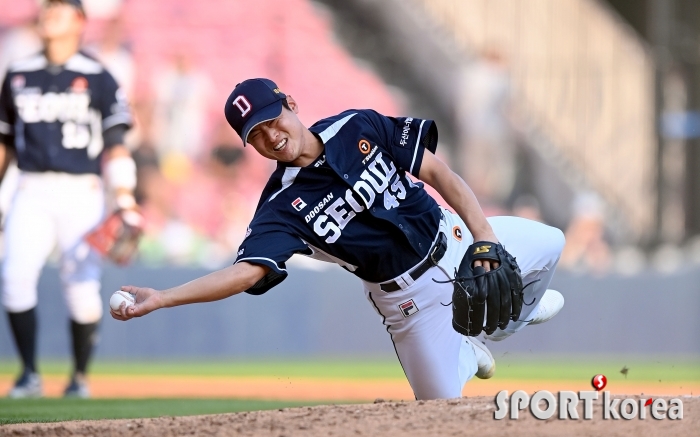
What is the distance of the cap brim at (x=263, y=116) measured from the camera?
→ 461cm

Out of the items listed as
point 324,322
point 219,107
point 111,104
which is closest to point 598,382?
point 111,104

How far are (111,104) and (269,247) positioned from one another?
470cm

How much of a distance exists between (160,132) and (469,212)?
8.17 m

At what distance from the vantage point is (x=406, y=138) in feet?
16.9

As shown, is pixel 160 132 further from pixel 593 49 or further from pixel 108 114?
pixel 593 49

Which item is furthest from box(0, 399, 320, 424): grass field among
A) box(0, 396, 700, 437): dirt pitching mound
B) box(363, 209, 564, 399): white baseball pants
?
box(363, 209, 564, 399): white baseball pants

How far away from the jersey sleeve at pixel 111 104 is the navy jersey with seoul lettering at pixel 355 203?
13.7 ft

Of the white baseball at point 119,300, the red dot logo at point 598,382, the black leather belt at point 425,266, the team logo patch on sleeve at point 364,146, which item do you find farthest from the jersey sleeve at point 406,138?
the white baseball at point 119,300

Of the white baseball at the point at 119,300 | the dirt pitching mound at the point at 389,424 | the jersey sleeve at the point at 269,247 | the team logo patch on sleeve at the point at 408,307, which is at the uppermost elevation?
the jersey sleeve at the point at 269,247

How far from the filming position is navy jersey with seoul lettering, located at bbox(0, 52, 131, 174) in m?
8.67

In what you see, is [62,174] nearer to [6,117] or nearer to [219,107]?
[6,117]

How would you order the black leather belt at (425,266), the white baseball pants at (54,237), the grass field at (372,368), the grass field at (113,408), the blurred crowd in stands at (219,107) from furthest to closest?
the blurred crowd in stands at (219,107) → the grass field at (372,368) → the white baseball pants at (54,237) → the grass field at (113,408) → the black leather belt at (425,266)

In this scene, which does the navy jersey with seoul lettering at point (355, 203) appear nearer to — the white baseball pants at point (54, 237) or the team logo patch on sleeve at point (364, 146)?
the team logo patch on sleeve at point (364, 146)

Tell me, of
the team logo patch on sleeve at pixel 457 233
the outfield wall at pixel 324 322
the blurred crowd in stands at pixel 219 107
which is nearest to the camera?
the team logo patch on sleeve at pixel 457 233
